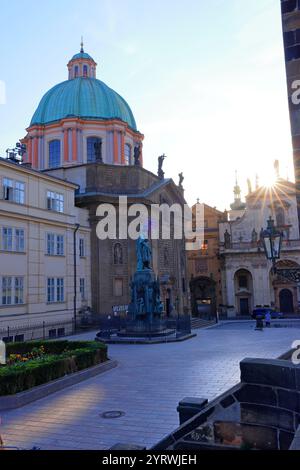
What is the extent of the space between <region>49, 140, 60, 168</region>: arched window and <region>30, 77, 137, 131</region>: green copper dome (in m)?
2.50

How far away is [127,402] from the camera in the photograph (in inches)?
442

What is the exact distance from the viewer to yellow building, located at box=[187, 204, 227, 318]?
59.5 metres

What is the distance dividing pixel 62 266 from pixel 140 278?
745cm

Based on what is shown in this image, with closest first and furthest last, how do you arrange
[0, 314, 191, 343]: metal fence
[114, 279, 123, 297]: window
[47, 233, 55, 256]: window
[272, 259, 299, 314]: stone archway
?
[0, 314, 191, 343]: metal fence, [47, 233, 55, 256]: window, [114, 279, 123, 297]: window, [272, 259, 299, 314]: stone archway

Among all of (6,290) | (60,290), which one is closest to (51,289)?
(60,290)

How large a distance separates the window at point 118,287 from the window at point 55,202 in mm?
8766

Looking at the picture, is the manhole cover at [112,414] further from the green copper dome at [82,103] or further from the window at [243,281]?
the window at [243,281]

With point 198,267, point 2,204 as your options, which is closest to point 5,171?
point 2,204

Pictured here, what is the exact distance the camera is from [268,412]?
6.91m

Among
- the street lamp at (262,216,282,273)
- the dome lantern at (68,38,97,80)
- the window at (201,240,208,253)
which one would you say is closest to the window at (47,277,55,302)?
the street lamp at (262,216,282,273)

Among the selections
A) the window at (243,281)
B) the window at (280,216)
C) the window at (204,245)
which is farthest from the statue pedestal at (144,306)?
the window at (204,245)

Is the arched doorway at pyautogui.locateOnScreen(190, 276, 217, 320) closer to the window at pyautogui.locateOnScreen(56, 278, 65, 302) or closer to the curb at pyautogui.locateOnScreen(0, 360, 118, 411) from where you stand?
the window at pyautogui.locateOnScreen(56, 278, 65, 302)
